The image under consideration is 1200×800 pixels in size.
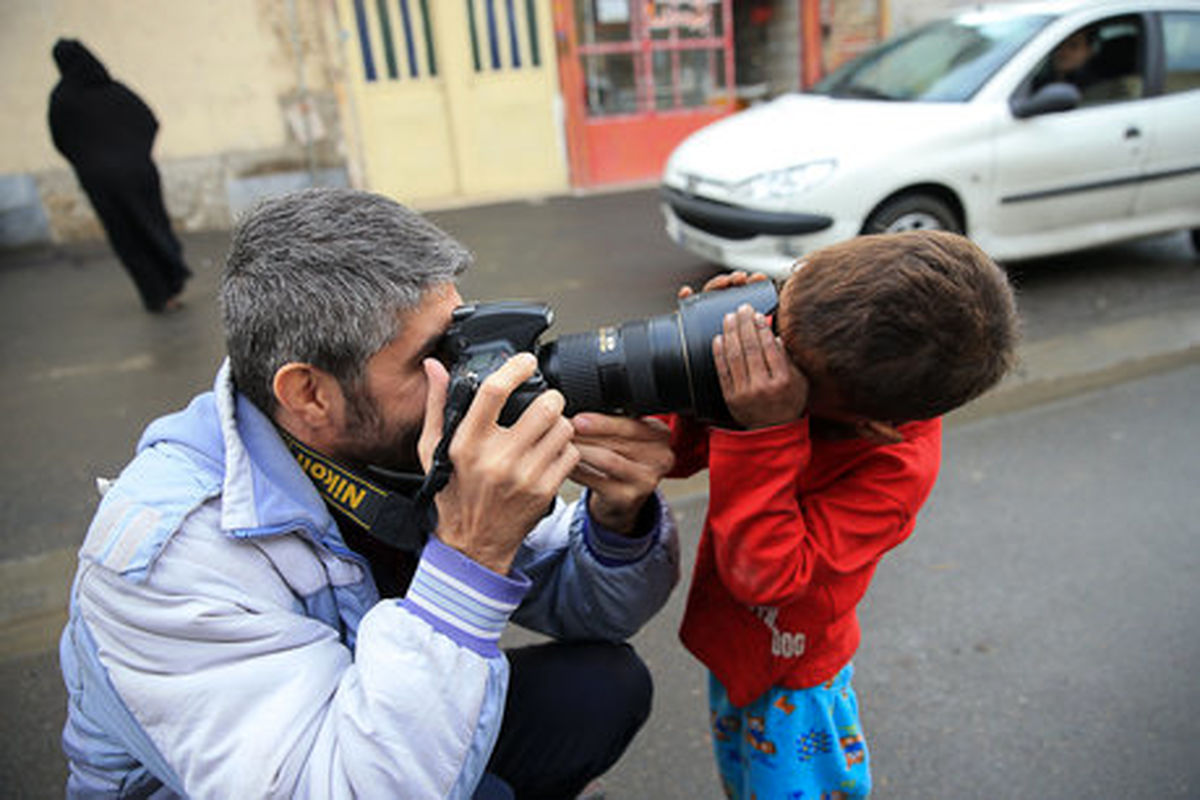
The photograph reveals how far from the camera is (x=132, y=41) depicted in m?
7.18

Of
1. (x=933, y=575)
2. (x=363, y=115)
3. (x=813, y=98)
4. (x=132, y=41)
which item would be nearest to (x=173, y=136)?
(x=132, y=41)

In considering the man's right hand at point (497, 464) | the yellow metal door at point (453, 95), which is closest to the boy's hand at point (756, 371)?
the man's right hand at point (497, 464)

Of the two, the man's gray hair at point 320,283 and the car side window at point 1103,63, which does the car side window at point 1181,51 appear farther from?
the man's gray hair at point 320,283

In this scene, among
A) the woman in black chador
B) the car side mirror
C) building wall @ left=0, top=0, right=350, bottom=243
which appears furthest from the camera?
building wall @ left=0, top=0, right=350, bottom=243

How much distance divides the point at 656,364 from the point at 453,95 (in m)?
7.59

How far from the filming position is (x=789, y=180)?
4.24 m

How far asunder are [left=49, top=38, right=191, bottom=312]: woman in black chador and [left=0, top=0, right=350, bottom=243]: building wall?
6.68 feet

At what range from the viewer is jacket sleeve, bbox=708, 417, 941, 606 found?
46.9 inches

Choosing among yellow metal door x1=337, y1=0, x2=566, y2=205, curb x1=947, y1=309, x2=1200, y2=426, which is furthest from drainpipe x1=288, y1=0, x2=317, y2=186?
curb x1=947, y1=309, x2=1200, y2=426

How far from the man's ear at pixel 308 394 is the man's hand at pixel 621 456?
14.0 inches

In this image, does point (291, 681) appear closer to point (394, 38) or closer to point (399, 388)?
point (399, 388)

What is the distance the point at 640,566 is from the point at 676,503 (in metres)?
1.75


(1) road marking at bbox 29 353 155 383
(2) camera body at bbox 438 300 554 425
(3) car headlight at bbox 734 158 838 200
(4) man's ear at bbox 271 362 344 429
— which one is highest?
(2) camera body at bbox 438 300 554 425

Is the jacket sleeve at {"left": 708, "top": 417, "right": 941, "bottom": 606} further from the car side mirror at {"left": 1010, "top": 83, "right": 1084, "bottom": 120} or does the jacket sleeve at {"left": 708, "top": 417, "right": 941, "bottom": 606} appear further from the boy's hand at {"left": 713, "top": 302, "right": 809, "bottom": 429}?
the car side mirror at {"left": 1010, "top": 83, "right": 1084, "bottom": 120}
